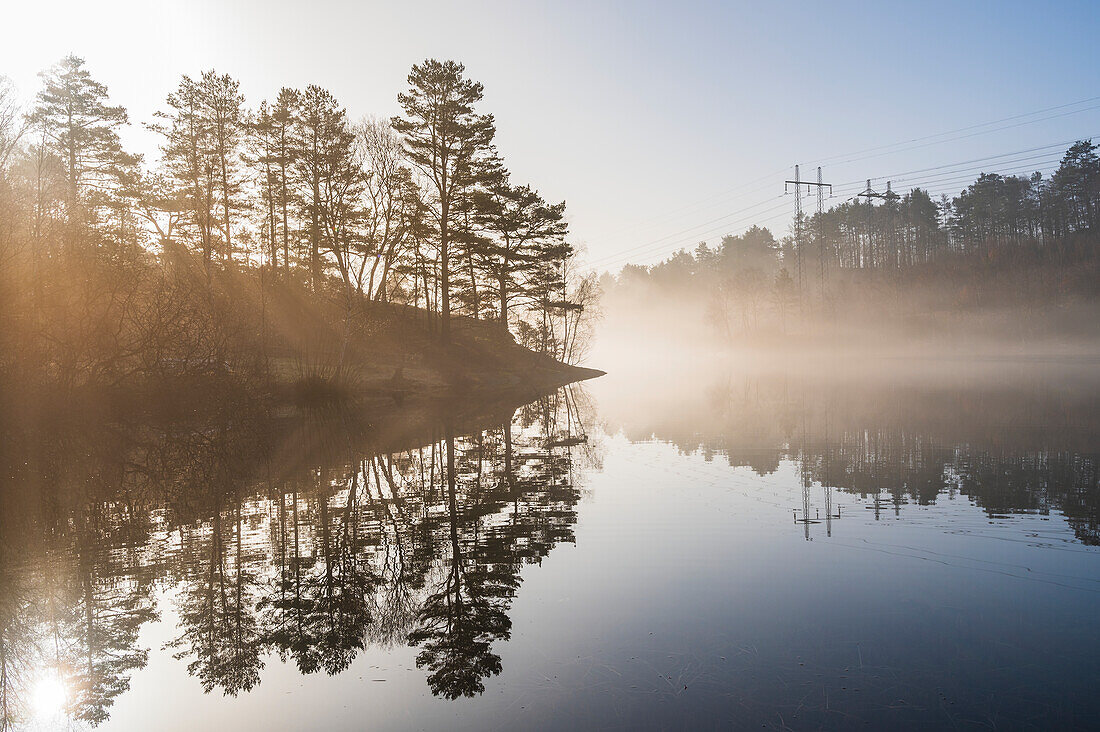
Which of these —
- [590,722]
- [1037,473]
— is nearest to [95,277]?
[590,722]

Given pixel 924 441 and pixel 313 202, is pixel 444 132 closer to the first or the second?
pixel 313 202

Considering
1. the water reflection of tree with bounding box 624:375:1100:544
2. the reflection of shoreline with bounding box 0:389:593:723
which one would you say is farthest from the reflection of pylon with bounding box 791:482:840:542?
the reflection of shoreline with bounding box 0:389:593:723

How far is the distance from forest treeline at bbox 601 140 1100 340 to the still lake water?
66.7 metres

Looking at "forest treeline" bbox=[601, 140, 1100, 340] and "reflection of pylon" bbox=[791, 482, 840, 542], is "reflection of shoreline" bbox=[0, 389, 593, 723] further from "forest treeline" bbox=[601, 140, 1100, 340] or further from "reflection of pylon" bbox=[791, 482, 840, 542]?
"forest treeline" bbox=[601, 140, 1100, 340]

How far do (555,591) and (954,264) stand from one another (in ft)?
353

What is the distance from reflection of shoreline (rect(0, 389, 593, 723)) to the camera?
6281 millimetres

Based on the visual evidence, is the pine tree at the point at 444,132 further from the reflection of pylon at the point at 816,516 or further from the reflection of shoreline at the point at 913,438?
the reflection of pylon at the point at 816,516

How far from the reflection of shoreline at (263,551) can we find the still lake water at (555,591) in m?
0.04

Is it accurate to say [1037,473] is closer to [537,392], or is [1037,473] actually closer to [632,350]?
[537,392]

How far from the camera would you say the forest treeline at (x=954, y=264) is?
79438 millimetres

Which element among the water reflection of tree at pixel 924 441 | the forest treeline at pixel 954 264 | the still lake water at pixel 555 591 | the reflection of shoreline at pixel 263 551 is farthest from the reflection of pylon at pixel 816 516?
the forest treeline at pixel 954 264

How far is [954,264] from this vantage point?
96.1m

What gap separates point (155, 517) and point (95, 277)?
621 inches

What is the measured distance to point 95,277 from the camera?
2306cm
